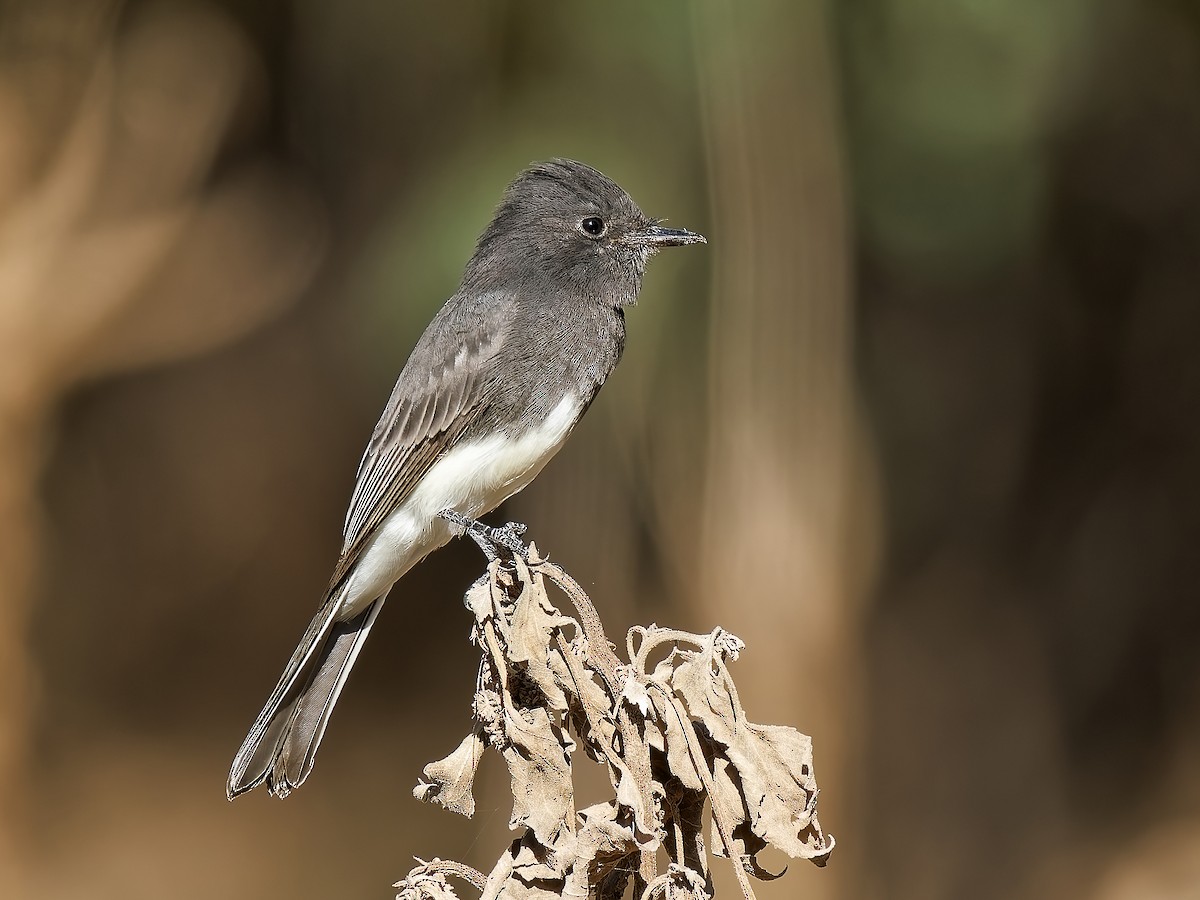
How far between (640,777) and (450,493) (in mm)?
1723

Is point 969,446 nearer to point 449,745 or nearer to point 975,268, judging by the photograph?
point 975,268

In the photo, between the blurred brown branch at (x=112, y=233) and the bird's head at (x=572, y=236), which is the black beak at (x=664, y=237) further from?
the blurred brown branch at (x=112, y=233)

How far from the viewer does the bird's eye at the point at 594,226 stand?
3.69 m

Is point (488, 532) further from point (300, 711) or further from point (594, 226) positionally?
point (594, 226)

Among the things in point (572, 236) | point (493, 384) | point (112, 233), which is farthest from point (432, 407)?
point (112, 233)

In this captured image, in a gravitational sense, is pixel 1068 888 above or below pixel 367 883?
above

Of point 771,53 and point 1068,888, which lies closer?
point 771,53

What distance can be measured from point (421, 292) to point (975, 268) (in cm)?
228

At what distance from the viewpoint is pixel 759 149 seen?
481 centimetres

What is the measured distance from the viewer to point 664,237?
3.62m

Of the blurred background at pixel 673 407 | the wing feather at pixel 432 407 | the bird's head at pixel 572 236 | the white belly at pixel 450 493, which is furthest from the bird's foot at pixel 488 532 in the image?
the blurred background at pixel 673 407

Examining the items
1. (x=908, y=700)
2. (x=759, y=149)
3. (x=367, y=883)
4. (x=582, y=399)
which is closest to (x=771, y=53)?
(x=759, y=149)

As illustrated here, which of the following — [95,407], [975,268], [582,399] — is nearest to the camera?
[582,399]

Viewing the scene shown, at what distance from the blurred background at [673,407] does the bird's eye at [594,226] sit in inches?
48.3
